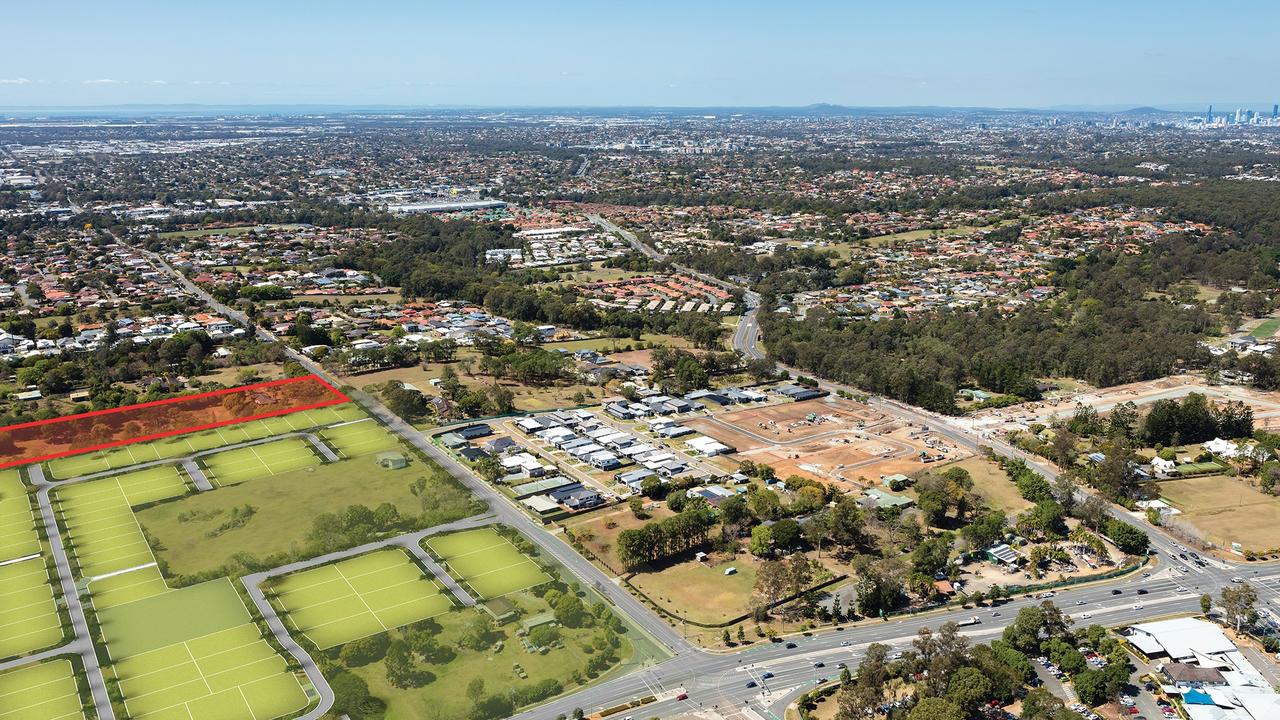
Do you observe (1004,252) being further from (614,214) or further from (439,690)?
(439,690)

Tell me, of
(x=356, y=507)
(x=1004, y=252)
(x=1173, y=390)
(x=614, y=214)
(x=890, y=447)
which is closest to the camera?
(x=356, y=507)

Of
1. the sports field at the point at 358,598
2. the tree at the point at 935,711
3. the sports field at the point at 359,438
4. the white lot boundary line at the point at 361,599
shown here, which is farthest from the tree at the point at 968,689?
the sports field at the point at 359,438

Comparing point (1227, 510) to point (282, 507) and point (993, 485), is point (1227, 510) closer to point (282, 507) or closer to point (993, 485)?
point (993, 485)

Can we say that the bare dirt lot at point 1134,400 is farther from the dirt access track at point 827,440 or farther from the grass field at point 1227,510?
the grass field at point 1227,510

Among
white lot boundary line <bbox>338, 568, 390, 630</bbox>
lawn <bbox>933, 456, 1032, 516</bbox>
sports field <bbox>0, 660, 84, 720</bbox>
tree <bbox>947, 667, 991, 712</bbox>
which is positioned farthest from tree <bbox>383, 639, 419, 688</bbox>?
lawn <bbox>933, 456, 1032, 516</bbox>

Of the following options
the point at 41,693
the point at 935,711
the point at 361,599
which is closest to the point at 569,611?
the point at 361,599

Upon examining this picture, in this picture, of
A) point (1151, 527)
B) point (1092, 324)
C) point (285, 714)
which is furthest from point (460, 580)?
point (1092, 324)
